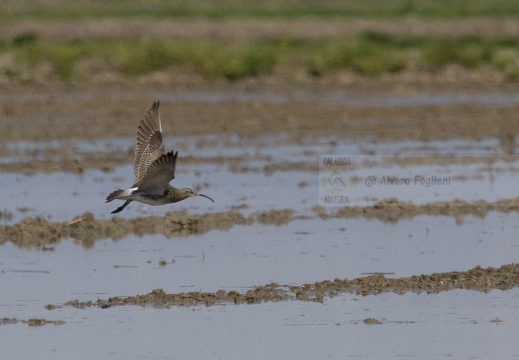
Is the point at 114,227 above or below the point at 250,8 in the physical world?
below

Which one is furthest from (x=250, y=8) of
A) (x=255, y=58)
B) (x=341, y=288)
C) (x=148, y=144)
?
(x=341, y=288)

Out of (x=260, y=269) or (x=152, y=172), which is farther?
(x=260, y=269)

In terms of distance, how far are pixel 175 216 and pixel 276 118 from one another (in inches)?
373

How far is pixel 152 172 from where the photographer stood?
1020 cm

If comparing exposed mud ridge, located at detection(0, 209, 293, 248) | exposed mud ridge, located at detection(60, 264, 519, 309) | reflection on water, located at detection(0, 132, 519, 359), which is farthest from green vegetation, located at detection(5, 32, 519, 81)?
exposed mud ridge, located at detection(60, 264, 519, 309)

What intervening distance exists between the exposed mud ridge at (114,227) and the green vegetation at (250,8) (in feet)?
106

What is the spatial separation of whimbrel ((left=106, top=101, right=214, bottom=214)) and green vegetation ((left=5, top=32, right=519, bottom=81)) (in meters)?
18.8

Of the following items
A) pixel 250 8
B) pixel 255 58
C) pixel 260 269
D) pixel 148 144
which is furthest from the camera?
pixel 250 8

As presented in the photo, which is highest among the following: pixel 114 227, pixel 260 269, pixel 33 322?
pixel 114 227

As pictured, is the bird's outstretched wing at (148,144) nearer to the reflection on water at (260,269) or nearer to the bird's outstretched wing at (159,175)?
the bird's outstretched wing at (159,175)

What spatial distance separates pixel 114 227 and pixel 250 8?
4087 cm

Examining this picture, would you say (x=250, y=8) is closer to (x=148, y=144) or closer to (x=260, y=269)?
(x=148, y=144)

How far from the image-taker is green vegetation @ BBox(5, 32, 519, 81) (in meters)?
30.1

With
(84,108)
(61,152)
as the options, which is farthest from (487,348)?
(84,108)
